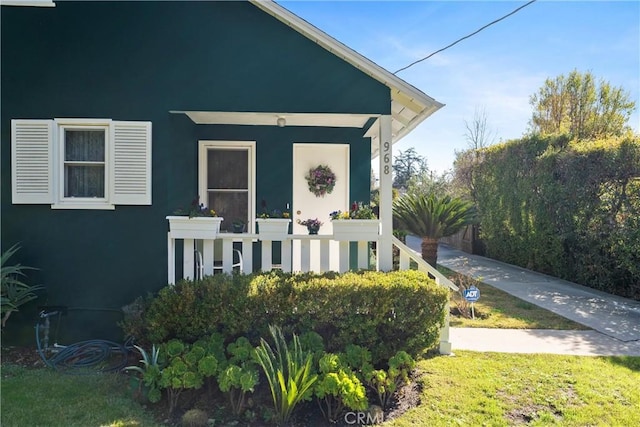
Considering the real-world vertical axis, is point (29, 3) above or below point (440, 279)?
above

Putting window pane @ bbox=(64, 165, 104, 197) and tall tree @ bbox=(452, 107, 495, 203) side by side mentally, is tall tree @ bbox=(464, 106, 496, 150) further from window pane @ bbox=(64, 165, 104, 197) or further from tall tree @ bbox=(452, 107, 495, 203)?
window pane @ bbox=(64, 165, 104, 197)

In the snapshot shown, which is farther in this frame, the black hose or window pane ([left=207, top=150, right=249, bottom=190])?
window pane ([left=207, top=150, right=249, bottom=190])

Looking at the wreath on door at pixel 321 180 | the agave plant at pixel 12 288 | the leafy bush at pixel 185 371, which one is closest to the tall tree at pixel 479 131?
the wreath on door at pixel 321 180

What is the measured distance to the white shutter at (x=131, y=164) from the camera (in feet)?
16.1

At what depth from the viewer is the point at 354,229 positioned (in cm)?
474

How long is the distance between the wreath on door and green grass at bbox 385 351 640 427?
11.7 ft

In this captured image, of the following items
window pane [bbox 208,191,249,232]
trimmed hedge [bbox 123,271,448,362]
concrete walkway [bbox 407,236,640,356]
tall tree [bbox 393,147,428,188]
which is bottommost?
concrete walkway [bbox 407,236,640,356]

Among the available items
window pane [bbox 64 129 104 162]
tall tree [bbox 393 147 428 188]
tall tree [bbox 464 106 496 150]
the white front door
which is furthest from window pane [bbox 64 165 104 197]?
tall tree [bbox 393 147 428 188]

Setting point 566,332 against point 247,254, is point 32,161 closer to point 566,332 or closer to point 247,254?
point 247,254

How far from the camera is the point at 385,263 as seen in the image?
5000 millimetres

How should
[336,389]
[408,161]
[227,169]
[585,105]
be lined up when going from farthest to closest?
1. [408,161]
2. [585,105]
3. [227,169]
4. [336,389]

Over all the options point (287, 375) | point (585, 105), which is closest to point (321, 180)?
point (287, 375)

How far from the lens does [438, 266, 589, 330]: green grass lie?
19.6 ft

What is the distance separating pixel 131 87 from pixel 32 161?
1.49 meters
